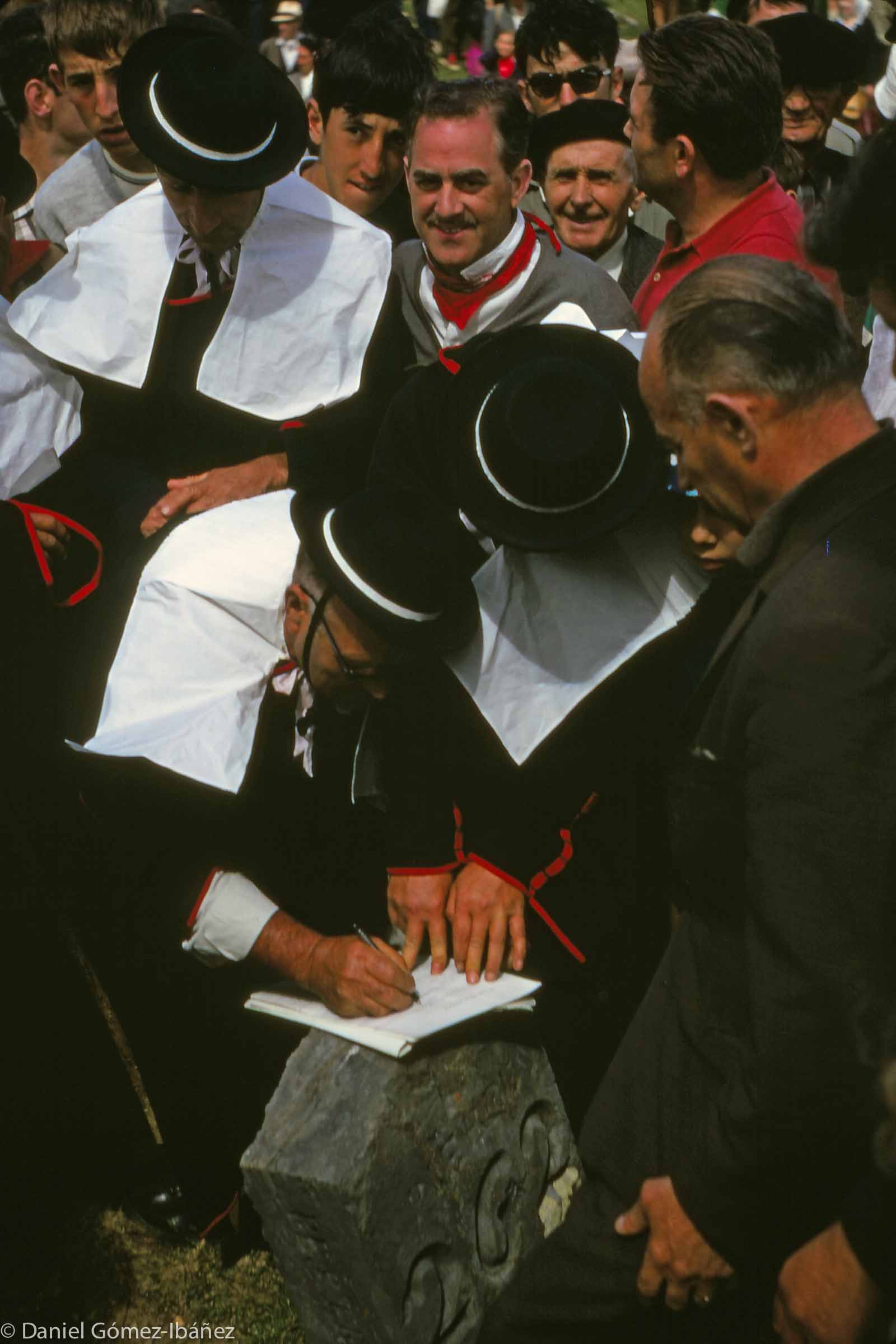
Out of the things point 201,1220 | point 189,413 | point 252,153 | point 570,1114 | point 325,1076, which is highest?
point 252,153

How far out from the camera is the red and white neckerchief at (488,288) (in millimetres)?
3699

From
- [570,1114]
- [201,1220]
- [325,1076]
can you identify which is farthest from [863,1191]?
[201,1220]

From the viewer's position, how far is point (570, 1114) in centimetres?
358

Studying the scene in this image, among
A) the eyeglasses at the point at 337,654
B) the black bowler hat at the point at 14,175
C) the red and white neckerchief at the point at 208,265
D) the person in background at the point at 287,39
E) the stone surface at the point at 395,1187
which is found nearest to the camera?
the stone surface at the point at 395,1187

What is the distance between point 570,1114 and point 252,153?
8.18ft

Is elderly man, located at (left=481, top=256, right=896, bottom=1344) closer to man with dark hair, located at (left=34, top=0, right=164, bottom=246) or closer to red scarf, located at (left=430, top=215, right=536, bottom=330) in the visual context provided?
red scarf, located at (left=430, top=215, right=536, bottom=330)

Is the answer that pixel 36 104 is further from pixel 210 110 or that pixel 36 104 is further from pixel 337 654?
pixel 337 654

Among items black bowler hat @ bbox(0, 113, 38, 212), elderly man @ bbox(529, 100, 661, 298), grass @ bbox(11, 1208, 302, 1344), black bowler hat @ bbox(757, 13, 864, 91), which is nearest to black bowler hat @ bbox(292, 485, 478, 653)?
grass @ bbox(11, 1208, 302, 1344)

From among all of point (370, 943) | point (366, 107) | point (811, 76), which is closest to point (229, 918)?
point (370, 943)

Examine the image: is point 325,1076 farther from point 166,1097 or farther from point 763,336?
point 763,336

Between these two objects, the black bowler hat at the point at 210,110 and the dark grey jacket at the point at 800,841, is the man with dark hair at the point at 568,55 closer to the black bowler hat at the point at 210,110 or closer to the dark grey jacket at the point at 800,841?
the black bowler hat at the point at 210,110

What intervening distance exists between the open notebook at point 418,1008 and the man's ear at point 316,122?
9.55 feet

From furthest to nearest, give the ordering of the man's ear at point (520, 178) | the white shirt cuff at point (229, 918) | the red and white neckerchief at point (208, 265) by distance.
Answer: the man's ear at point (520, 178), the red and white neckerchief at point (208, 265), the white shirt cuff at point (229, 918)

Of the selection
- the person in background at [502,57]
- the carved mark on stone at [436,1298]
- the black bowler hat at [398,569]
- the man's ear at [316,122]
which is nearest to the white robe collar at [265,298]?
the black bowler hat at [398,569]
